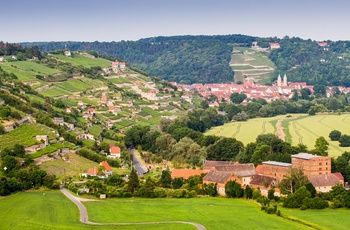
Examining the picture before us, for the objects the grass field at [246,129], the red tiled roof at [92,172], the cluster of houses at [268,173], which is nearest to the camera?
the cluster of houses at [268,173]

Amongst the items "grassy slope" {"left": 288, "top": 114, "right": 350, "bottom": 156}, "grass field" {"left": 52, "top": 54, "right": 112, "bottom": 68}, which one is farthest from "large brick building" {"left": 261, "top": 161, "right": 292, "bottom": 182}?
"grass field" {"left": 52, "top": 54, "right": 112, "bottom": 68}

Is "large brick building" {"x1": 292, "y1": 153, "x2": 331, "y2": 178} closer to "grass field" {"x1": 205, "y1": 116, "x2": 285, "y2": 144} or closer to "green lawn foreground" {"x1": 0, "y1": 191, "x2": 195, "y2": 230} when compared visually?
"green lawn foreground" {"x1": 0, "y1": 191, "x2": 195, "y2": 230}

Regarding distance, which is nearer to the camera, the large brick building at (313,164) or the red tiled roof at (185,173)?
the large brick building at (313,164)

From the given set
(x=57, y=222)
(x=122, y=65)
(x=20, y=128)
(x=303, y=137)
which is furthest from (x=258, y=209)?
(x=122, y=65)

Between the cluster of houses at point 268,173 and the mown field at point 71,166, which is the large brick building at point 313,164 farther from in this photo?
the mown field at point 71,166

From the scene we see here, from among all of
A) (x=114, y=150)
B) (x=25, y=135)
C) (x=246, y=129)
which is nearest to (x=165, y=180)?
(x=25, y=135)

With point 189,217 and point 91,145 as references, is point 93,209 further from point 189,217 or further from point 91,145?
point 91,145

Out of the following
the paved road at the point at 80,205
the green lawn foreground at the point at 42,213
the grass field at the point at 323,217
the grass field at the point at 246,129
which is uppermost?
the grass field at the point at 246,129

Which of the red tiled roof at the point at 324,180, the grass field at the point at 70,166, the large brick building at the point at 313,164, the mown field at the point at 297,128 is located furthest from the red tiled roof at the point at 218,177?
the mown field at the point at 297,128

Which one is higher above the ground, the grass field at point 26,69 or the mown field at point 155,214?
the grass field at point 26,69
